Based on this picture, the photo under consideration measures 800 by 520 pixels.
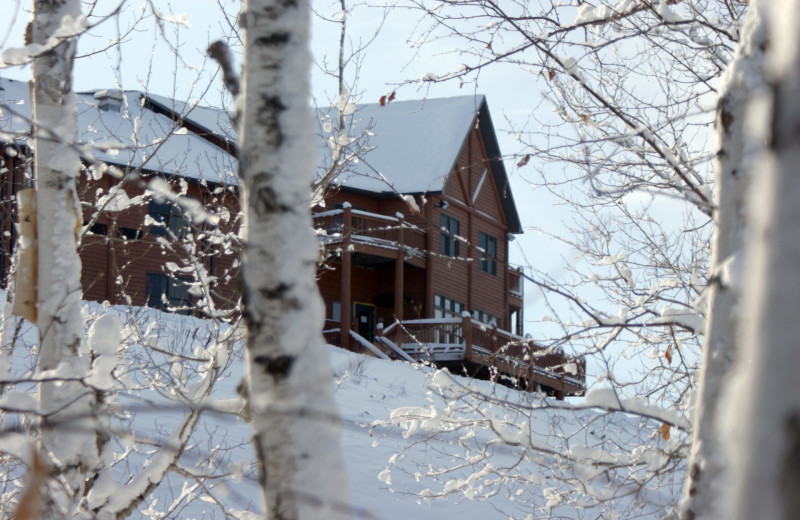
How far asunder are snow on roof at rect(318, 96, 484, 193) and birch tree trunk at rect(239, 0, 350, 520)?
22.6 m

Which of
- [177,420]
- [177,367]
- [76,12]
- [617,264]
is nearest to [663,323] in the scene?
[617,264]

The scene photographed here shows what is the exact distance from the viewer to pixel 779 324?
0.58 meters

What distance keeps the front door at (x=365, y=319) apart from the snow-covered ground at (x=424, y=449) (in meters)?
6.79

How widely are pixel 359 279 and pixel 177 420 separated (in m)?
15.5

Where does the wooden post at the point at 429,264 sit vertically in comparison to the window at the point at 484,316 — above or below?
above

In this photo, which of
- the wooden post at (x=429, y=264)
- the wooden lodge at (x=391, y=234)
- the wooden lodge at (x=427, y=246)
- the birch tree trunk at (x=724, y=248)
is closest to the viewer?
the birch tree trunk at (x=724, y=248)

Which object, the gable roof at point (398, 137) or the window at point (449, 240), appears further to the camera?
the window at point (449, 240)

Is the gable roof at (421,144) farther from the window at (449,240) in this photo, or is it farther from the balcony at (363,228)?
the window at (449,240)

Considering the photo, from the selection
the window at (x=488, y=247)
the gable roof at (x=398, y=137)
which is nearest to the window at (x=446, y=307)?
the window at (x=488, y=247)

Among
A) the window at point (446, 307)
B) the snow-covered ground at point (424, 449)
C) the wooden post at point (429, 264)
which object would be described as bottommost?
the snow-covered ground at point (424, 449)

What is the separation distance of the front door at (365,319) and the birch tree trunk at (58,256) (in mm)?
22890

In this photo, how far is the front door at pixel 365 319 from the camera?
27281 millimetres

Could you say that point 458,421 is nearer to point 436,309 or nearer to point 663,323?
point 663,323

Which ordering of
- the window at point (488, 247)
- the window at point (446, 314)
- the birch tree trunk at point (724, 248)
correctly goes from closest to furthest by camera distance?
1. the birch tree trunk at point (724, 248)
2. the window at point (446, 314)
3. the window at point (488, 247)
